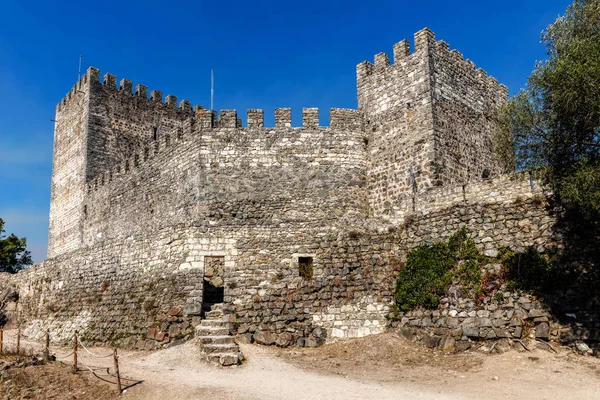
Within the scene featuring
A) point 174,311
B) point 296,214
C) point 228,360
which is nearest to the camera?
point 228,360

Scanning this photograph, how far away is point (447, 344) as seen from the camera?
1355 cm

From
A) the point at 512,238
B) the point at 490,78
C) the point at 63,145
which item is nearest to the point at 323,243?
the point at 512,238

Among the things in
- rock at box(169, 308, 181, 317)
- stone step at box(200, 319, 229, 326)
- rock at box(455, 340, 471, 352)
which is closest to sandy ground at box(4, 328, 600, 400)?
rock at box(455, 340, 471, 352)

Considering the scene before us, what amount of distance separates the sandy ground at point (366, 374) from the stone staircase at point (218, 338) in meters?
0.27

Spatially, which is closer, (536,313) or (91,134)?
(536,313)

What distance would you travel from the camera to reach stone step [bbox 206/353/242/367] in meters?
13.0

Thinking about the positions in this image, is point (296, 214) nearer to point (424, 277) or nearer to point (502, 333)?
point (424, 277)

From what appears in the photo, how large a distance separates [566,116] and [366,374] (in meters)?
7.51

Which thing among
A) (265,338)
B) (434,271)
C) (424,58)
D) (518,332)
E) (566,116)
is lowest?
(265,338)

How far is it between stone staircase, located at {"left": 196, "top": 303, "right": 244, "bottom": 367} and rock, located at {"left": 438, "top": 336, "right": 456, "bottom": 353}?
4.98 m

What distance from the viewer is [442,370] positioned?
1222 cm

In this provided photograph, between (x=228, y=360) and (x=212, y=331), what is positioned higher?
(x=212, y=331)

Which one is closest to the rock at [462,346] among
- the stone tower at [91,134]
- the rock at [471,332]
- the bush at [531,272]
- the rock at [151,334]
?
the rock at [471,332]

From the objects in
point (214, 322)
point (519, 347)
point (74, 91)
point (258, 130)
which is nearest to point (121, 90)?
point (74, 91)
